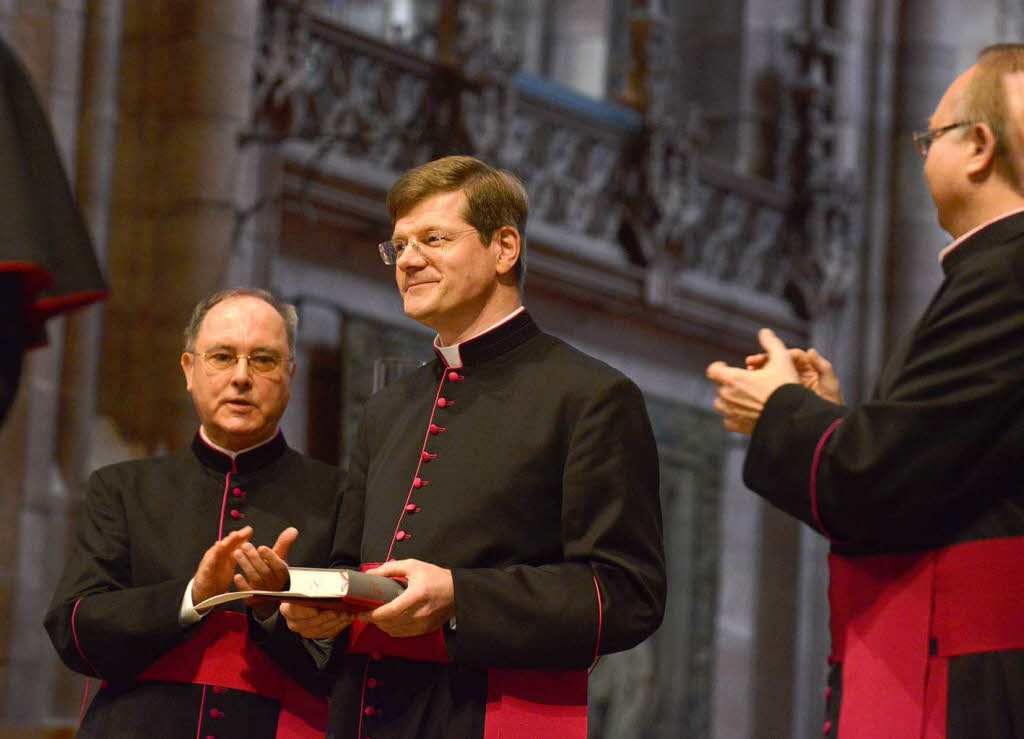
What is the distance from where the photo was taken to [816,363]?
327cm

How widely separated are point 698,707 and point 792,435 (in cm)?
863

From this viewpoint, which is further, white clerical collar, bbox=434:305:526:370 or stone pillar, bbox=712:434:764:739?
stone pillar, bbox=712:434:764:739

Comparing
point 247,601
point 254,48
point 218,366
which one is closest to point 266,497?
point 218,366

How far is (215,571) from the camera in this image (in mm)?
3314

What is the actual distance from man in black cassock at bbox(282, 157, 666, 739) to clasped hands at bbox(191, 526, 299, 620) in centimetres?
8

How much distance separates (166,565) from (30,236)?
1.64 m

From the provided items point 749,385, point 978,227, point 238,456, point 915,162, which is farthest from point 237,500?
point 915,162

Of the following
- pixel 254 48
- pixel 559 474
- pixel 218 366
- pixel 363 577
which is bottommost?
pixel 363 577

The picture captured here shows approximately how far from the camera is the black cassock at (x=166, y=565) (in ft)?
11.6

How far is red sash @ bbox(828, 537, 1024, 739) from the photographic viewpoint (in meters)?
2.81

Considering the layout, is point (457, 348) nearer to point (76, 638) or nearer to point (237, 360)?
point (237, 360)

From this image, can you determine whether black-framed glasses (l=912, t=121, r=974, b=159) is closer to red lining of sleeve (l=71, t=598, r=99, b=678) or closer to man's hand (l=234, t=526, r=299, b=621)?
man's hand (l=234, t=526, r=299, b=621)

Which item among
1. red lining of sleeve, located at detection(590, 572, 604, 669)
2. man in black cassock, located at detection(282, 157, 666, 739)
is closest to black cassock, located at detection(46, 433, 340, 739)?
man in black cassock, located at detection(282, 157, 666, 739)

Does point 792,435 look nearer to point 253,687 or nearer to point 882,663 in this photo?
point 882,663
